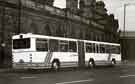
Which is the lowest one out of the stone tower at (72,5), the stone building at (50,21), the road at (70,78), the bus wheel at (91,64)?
the road at (70,78)

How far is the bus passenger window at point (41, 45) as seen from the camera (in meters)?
23.2

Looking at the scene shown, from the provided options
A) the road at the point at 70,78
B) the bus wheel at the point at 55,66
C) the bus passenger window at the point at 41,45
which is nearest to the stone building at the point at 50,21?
the bus wheel at the point at 55,66

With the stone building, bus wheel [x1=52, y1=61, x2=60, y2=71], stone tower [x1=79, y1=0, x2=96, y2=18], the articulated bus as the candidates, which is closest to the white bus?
the articulated bus

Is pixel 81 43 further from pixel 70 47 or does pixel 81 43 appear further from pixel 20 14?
pixel 20 14

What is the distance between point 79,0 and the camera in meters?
35.9

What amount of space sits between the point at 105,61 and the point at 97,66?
3.27 feet

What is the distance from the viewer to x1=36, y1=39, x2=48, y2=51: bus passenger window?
23.2m

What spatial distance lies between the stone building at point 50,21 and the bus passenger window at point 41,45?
7.44 meters

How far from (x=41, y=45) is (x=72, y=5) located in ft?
59.8

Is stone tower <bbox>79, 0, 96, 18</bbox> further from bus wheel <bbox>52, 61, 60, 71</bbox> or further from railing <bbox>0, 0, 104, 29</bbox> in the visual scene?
bus wheel <bbox>52, 61, 60, 71</bbox>

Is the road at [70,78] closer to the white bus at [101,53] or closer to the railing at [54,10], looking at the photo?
the white bus at [101,53]

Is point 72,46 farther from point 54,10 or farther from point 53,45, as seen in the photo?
point 54,10

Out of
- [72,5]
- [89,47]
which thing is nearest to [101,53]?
[89,47]

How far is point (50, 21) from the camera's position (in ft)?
122
